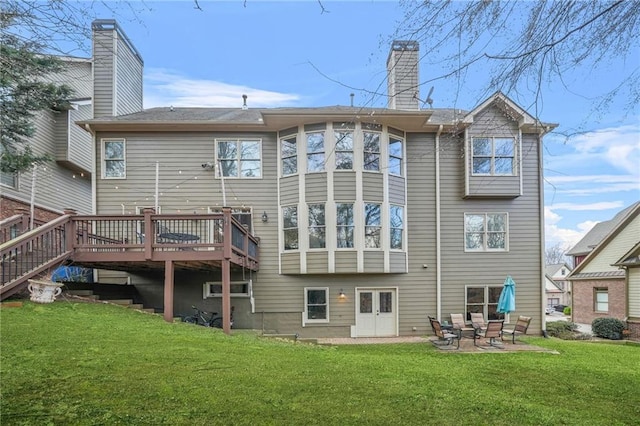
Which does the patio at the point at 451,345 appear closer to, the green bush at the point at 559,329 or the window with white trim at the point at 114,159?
the green bush at the point at 559,329

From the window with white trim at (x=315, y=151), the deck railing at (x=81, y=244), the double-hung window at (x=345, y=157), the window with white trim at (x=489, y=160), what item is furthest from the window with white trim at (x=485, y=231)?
the deck railing at (x=81, y=244)

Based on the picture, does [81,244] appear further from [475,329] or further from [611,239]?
[611,239]

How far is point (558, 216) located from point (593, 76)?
2.90 metres

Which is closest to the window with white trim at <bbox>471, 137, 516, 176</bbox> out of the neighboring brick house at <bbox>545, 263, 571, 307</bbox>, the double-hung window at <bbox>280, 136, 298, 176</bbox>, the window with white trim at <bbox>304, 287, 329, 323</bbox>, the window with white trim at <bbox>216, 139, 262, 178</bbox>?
the double-hung window at <bbox>280, 136, 298, 176</bbox>

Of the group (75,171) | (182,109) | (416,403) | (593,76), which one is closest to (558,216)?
(593,76)

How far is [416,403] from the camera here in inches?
167

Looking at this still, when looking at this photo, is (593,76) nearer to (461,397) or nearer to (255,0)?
(255,0)

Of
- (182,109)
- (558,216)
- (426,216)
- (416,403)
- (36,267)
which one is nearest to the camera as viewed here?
(416,403)

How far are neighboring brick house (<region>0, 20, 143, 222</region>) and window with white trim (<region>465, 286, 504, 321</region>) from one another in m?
13.4

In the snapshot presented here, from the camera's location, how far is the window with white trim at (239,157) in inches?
514

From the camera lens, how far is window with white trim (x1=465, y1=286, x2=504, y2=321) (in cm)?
1311

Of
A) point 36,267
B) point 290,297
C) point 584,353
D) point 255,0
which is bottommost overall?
point 584,353

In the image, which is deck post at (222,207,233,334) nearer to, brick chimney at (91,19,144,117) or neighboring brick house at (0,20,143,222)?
neighboring brick house at (0,20,143,222)

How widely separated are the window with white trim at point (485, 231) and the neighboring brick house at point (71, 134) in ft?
43.1
